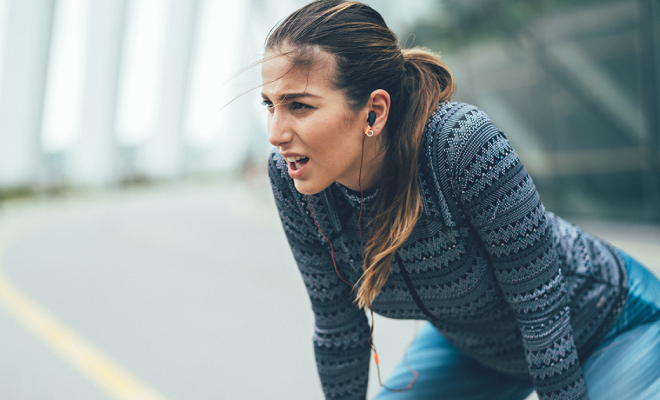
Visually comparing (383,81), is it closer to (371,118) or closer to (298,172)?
(371,118)

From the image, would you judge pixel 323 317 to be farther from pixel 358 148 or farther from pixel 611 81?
pixel 611 81

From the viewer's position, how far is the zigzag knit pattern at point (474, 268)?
128cm

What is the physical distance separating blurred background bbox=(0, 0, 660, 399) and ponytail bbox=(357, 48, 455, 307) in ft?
1.26

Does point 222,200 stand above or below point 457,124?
above

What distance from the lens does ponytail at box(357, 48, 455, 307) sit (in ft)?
4.32

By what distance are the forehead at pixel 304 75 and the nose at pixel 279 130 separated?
0.06 meters

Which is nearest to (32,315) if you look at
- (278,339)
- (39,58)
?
(278,339)

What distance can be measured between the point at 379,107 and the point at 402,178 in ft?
0.60

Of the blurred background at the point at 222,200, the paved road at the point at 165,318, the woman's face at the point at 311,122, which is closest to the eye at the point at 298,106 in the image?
the woman's face at the point at 311,122

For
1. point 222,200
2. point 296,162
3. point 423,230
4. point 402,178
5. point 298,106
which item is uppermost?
point 222,200

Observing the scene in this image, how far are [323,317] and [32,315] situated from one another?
4.57 metres

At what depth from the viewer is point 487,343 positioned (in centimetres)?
158

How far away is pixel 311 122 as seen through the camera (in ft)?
4.11

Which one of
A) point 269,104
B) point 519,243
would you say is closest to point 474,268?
point 519,243
